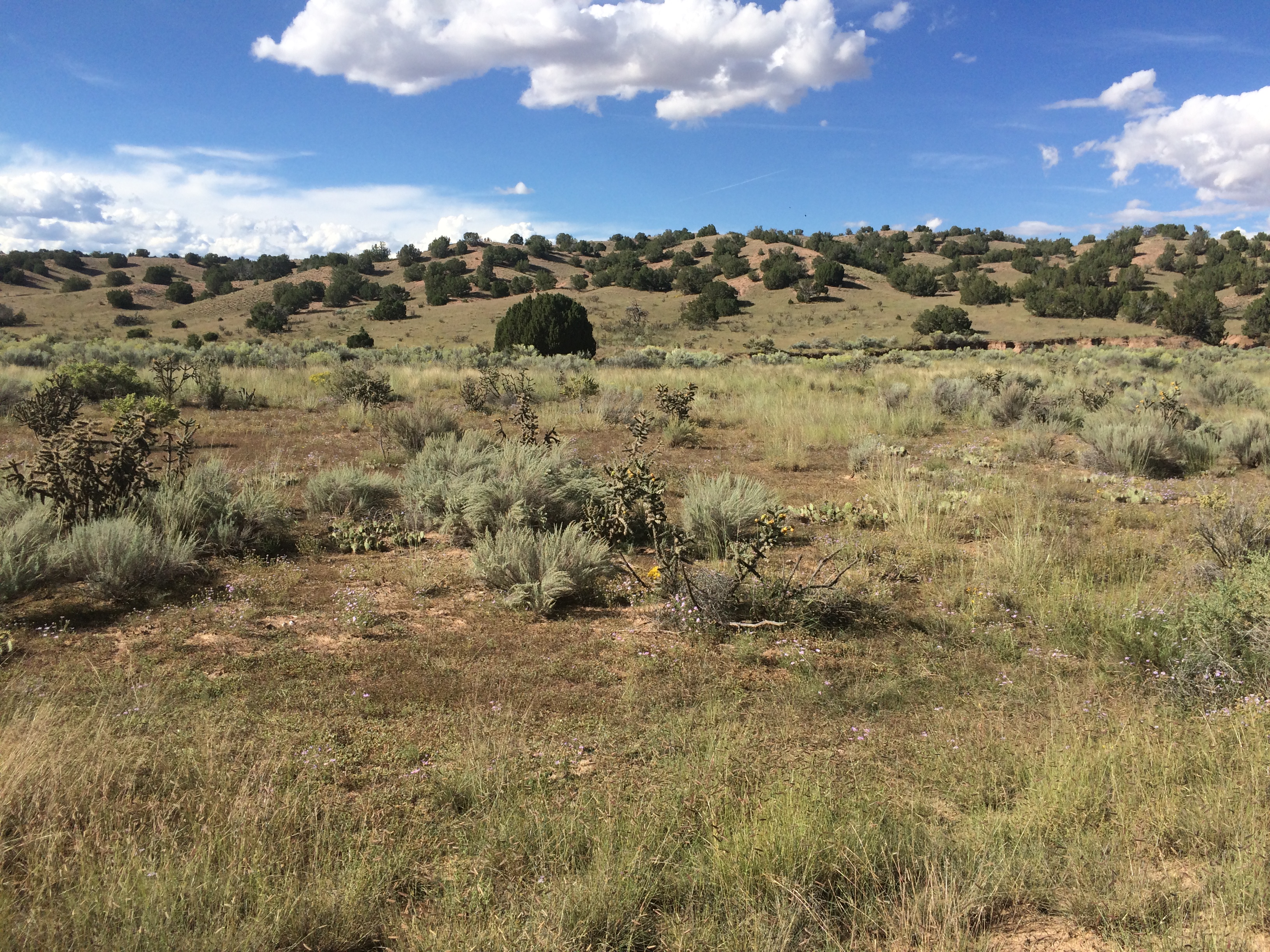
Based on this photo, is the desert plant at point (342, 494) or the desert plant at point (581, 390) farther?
the desert plant at point (581, 390)

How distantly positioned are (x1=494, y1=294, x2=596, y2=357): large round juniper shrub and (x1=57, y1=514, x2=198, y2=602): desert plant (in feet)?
78.8

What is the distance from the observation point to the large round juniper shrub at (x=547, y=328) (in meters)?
29.7

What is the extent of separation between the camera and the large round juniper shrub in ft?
97.5

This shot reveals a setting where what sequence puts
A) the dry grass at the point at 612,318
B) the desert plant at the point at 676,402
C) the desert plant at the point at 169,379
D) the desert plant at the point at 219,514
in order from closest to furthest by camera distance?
1. the desert plant at the point at 219,514
2. the desert plant at the point at 676,402
3. the desert plant at the point at 169,379
4. the dry grass at the point at 612,318

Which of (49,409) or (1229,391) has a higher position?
(49,409)

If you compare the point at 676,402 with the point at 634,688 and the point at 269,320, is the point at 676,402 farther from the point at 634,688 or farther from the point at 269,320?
the point at 269,320

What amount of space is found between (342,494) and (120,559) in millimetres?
2359

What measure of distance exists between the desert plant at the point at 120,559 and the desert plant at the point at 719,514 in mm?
4040

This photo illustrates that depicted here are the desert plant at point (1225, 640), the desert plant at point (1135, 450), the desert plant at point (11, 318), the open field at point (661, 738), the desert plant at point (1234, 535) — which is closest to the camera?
the open field at point (661, 738)

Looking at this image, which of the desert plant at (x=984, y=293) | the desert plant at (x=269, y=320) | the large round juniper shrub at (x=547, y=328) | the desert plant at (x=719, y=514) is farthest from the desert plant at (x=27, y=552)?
the desert plant at (x=984, y=293)

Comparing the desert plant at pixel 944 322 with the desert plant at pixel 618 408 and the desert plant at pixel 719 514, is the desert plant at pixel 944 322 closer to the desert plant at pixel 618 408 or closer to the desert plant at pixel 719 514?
the desert plant at pixel 618 408

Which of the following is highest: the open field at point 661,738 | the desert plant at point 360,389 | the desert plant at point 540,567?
the desert plant at point 360,389

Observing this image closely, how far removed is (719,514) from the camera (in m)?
6.42

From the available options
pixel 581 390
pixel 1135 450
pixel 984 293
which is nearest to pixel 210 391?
pixel 581 390
